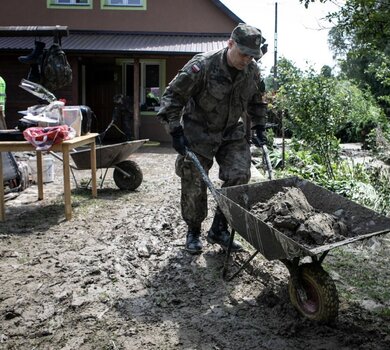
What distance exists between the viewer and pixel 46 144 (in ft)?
16.4

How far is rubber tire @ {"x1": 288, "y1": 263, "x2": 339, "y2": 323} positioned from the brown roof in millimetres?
10239

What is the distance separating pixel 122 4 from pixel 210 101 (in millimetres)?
11853

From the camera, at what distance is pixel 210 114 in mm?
3971

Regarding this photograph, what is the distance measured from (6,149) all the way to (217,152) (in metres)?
2.39

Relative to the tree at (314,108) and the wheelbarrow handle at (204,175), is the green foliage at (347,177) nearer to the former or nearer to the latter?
the tree at (314,108)

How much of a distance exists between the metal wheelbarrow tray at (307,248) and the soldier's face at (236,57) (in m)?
0.95

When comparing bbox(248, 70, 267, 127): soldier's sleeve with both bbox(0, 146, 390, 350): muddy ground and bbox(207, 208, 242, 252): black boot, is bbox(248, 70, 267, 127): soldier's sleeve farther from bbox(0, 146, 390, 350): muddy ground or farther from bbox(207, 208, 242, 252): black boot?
bbox(0, 146, 390, 350): muddy ground

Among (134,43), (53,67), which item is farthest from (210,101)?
(134,43)

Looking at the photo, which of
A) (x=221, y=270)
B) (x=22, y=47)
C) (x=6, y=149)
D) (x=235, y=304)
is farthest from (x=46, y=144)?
(x=22, y=47)

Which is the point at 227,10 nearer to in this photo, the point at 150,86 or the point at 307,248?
the point at 150,86

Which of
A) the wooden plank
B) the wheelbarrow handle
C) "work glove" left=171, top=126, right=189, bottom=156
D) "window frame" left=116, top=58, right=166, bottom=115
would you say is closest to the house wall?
"window frame" left=116, top=58, right=166, bottom=115

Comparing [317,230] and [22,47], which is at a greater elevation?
[22,47]

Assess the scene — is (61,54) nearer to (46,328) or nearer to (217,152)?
(217,152)

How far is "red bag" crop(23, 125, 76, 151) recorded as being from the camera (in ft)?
16.4
